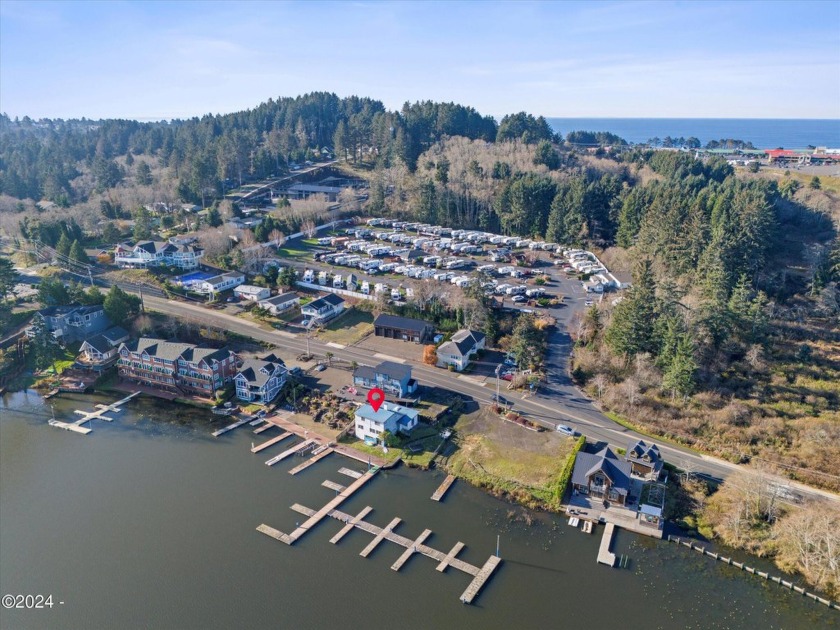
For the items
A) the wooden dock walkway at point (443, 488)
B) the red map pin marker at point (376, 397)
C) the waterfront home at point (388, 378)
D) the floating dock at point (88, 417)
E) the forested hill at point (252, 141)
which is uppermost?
the forested hill at point (252, 141)

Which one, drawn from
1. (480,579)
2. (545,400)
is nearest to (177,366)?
(545,400)

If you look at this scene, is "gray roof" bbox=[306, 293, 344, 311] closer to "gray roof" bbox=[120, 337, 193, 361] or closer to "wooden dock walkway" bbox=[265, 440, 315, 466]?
"gray roof" bbox=[120, 337, 193, 361]

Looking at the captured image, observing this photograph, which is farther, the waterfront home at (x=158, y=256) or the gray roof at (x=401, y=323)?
the waterfront home at (x=158, y=256)

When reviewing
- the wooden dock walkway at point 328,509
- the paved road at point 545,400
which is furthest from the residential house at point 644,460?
the wooden dock walkway at point 328,509

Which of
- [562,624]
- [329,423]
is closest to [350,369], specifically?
[329,423]

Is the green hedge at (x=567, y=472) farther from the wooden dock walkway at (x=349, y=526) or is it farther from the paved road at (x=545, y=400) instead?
the wooden dock walkway at (x=349, y=526)

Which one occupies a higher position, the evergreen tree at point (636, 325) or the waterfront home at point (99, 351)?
the evergreen tree at point (636, 325)

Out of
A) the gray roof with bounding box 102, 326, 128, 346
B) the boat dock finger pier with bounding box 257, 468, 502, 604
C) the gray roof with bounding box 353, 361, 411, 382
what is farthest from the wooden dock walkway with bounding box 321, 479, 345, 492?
the gray roof with bounding box 102, 326, 128, 346
